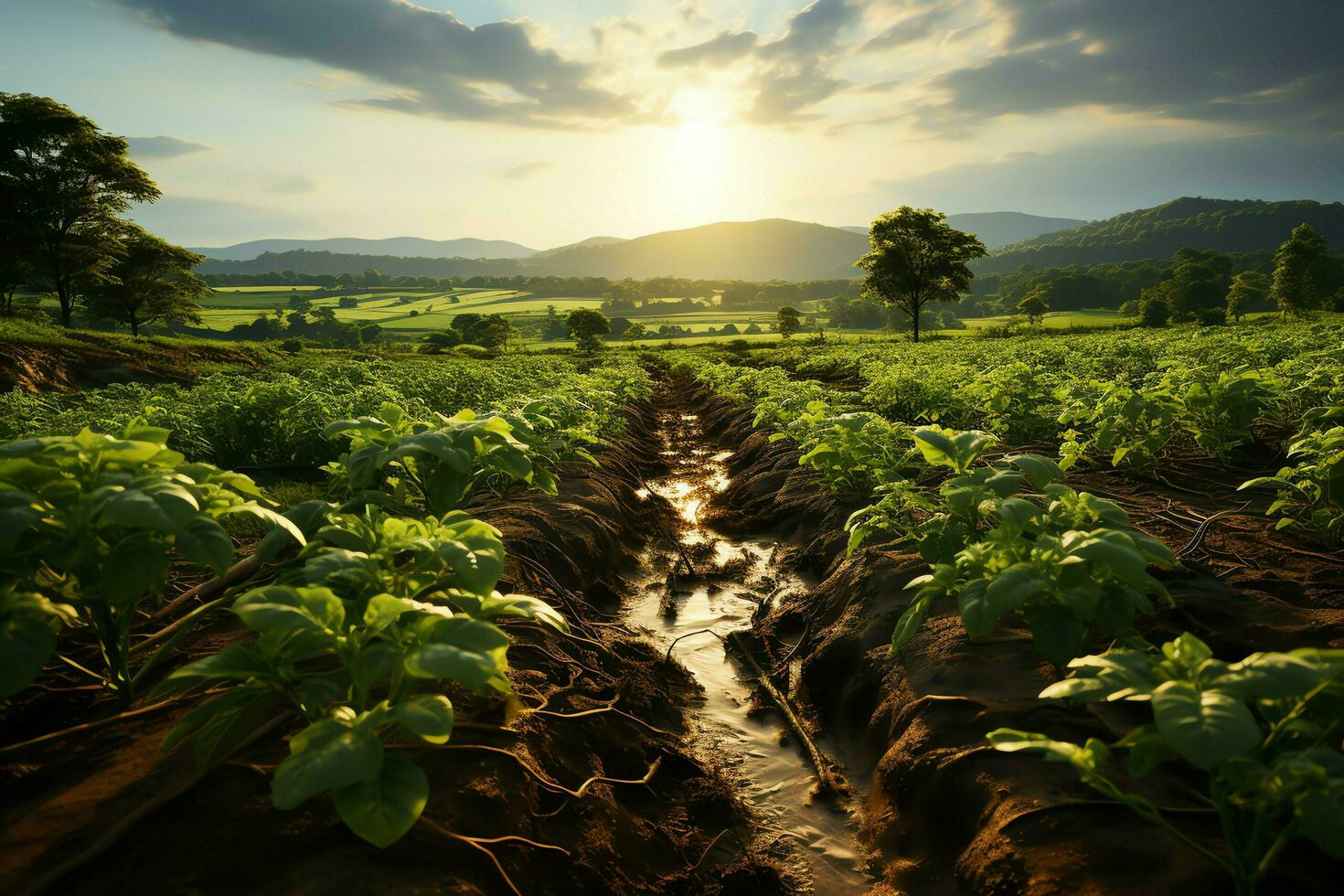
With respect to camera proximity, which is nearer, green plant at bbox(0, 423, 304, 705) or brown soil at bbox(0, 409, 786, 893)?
green plant at bbox(0, 423, 304, 705)

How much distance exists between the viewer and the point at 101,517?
1878 millimetres

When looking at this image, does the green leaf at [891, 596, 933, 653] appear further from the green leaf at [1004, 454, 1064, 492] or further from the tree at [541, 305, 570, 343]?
the tree at [541, 305, 570, 343]

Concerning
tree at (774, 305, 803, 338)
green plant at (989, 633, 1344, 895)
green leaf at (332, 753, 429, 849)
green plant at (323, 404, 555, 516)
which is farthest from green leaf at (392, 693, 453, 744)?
tree at (774, 305, 803, 338)

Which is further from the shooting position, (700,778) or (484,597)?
(700,778)

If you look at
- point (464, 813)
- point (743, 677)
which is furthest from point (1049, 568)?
point (743, 677)

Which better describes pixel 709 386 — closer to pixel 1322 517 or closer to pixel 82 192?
pixel 1322 517

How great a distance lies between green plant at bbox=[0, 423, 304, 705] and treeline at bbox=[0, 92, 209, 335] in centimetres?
4515

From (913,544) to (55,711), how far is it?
206 inches

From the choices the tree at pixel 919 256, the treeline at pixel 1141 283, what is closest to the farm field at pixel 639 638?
the tree at pixel 919 256

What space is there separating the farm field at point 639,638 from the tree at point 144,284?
1669 inches

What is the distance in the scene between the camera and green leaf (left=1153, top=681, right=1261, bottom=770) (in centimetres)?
138

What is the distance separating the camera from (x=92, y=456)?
2025 mm

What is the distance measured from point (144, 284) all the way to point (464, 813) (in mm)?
51091

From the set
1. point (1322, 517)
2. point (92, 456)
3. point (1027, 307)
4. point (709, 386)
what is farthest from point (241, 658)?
point (1027, 307)
